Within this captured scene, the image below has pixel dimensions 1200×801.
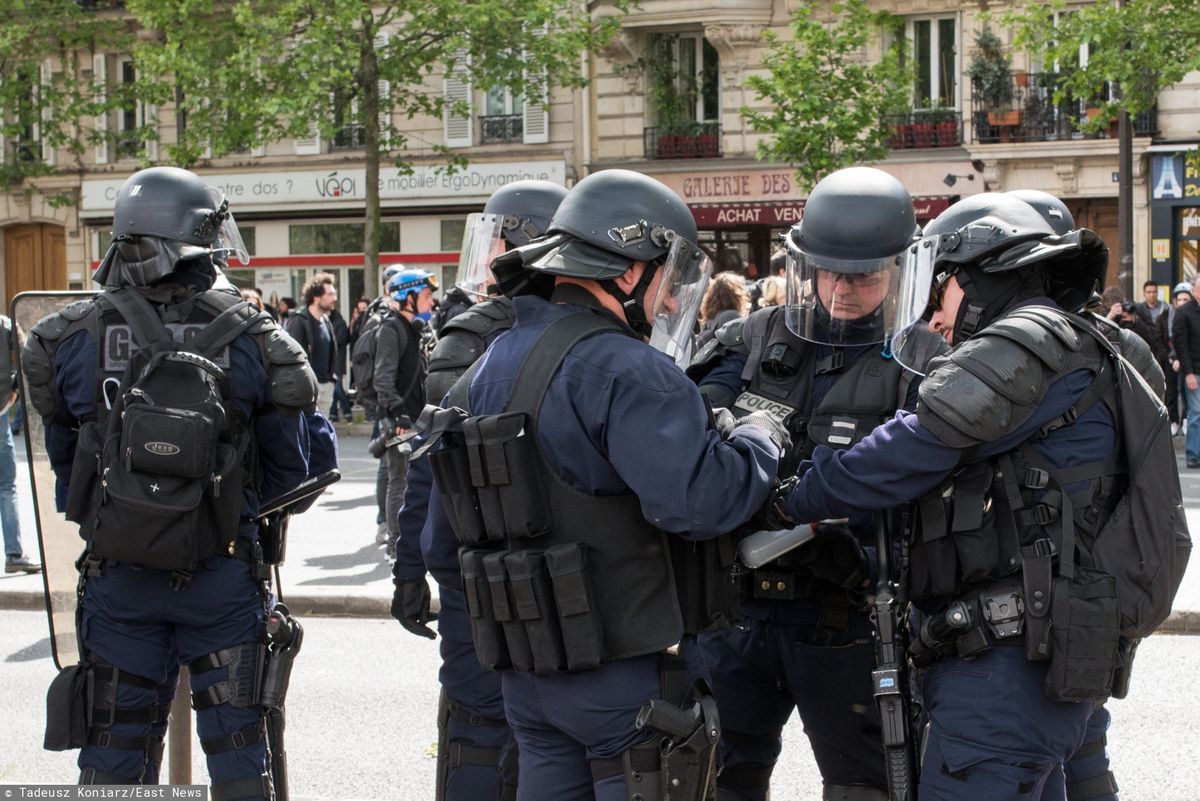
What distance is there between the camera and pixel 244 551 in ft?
13.0

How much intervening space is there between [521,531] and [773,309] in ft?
4.33

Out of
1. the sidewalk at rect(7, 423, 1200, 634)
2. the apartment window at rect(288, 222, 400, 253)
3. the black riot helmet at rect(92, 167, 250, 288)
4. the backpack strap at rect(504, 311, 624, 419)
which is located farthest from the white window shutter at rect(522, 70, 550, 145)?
the backpack strap at rect(504, 311, 624, 419)

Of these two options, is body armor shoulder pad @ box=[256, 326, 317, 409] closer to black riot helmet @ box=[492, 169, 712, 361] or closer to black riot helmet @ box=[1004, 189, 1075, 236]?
black riot helmet @ box=[492, 169, 712, 361]

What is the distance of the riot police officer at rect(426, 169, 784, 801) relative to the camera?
292 centimetres

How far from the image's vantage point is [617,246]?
3115 millimetres

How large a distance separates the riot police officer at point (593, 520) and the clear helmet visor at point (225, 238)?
133 cm

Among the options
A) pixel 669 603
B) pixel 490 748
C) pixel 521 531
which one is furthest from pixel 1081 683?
pixel 490 748

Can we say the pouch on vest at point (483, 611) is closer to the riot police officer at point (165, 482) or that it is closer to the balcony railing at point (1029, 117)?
the riot police officer at point (165, 482)

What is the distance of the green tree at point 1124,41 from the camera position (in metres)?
16.5

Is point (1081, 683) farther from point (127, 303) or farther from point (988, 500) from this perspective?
point (127, 303)

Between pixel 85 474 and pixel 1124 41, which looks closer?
pixel 85 474

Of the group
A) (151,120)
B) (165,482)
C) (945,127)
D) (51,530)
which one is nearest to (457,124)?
(151,120)

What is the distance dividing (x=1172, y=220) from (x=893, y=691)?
19.7m

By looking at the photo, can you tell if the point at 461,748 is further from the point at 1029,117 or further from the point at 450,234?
the point at 450,234
